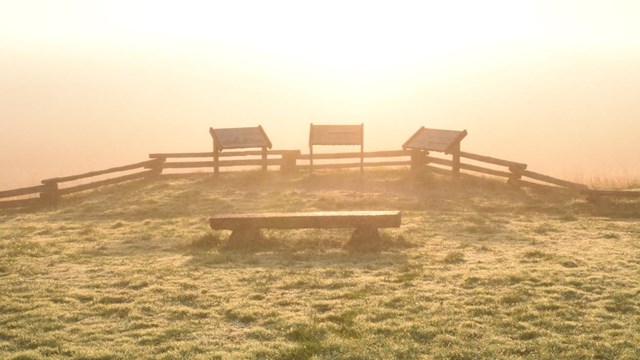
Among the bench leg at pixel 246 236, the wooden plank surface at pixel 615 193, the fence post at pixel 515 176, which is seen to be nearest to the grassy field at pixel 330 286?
the bench leg at pixel 246 236

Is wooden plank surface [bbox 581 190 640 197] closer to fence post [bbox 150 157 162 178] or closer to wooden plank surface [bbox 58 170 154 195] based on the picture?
fence post [bbox 150 157 162 178]

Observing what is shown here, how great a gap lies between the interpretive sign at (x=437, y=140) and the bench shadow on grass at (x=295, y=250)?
8.21 m

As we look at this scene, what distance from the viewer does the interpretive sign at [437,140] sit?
894 inches

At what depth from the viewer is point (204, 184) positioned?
23250 mm

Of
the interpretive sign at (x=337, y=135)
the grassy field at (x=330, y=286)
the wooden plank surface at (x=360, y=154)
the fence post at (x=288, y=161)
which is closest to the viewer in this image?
the grassy field at (x=330, y=286)

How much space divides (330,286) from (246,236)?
3.51 metres

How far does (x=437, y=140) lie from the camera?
2317 cm

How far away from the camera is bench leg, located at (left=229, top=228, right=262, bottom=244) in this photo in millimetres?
14312

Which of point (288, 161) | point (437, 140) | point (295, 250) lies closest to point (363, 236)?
point (295, 250)

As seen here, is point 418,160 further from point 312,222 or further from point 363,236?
point 312,222

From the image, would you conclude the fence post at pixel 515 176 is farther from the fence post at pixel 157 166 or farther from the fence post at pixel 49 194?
the fence post at pixel 49 194

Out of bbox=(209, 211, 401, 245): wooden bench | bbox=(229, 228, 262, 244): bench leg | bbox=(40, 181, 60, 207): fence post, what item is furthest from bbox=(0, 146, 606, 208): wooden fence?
bbox=(229, 228, 262, 244): bench leg

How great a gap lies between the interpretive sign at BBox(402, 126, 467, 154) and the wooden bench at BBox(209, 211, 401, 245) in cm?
908

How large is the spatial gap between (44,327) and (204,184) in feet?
45.5
